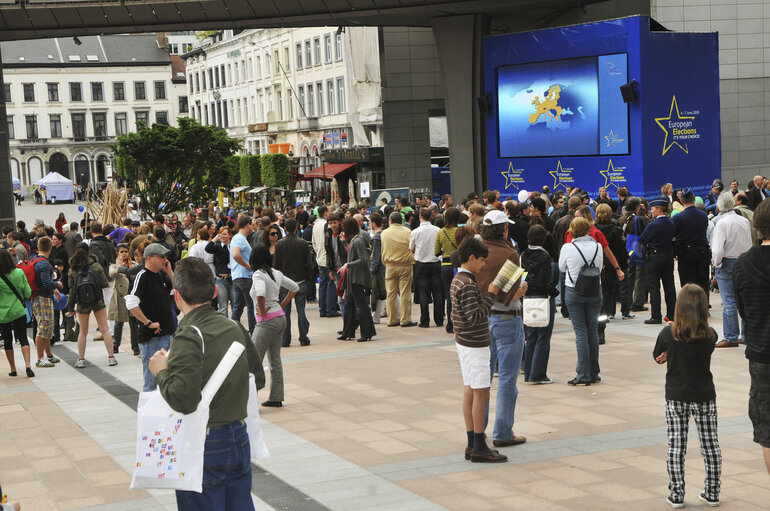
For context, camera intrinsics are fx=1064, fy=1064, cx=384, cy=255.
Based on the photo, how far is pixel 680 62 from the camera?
26.7 metres

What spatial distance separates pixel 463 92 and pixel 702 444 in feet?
87.2

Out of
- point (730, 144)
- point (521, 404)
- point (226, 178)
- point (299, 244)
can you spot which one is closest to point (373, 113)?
point (226, 178)

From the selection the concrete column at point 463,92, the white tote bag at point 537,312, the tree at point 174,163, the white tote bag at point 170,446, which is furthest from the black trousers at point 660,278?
the tree at point 174,163

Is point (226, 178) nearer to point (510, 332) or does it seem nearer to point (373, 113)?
point (373, 113)

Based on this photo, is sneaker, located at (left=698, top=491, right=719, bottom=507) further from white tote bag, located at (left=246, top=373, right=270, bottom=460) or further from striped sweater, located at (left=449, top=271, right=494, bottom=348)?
white tote bag, located at (left=246, top=373, right=270, bottom=460)

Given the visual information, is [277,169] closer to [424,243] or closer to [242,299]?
[242,299]

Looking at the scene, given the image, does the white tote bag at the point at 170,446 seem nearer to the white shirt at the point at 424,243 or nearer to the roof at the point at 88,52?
the white shirt at the point at 424,243

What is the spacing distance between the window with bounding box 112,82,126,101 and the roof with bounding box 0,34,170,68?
7.79 ft

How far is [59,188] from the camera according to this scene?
311 ft

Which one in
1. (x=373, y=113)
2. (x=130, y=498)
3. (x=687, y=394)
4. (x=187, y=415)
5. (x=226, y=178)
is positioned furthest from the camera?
(x=373, y=113)

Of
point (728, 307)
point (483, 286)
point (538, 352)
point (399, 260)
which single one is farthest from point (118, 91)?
point (483, 286)

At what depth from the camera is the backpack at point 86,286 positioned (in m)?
14.5

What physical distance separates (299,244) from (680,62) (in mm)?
15271

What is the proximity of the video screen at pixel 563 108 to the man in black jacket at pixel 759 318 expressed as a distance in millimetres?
20703
